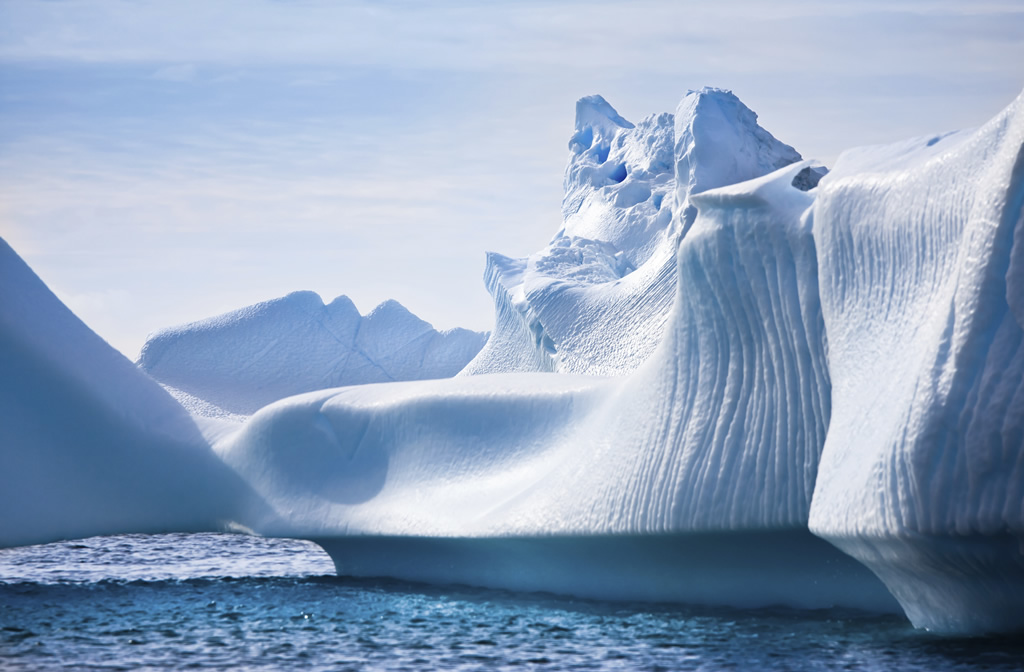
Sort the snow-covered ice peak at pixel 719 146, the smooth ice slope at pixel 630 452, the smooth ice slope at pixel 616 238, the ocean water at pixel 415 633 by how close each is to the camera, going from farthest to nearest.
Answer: the smooth ice slope at pixel 616 238
the snow-covered ice peak at pixel 719 146
the smooth ice slope at pixel 630 452
the ocean water at pixel 415 633

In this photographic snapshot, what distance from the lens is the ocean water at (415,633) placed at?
709 centimetres

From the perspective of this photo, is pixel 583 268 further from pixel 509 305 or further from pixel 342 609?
pixel 342 609

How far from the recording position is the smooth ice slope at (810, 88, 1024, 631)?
6.36 m

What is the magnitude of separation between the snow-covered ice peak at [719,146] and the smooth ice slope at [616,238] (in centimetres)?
1

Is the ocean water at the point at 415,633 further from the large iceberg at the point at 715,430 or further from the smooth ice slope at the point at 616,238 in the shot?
the smooth ice slope at the point at 616,238

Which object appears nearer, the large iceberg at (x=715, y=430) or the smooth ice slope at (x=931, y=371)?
the smooth ice slope at (x=931, y=371)

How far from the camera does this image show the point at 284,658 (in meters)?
7.61

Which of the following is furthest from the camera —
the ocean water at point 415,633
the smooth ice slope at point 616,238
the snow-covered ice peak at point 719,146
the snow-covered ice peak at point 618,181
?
the snow-covered ice peak at point 618,181

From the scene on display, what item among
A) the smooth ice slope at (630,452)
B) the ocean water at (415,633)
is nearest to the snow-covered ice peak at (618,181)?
the smooth ice slope at (630,452)

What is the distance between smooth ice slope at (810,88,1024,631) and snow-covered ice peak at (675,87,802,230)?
5.32m

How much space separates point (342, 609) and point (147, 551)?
7996 millimetres

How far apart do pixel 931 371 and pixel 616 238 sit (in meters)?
10.8

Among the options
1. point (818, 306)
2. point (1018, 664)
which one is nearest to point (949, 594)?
point (1018, 664)

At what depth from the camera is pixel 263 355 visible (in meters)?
17.5
